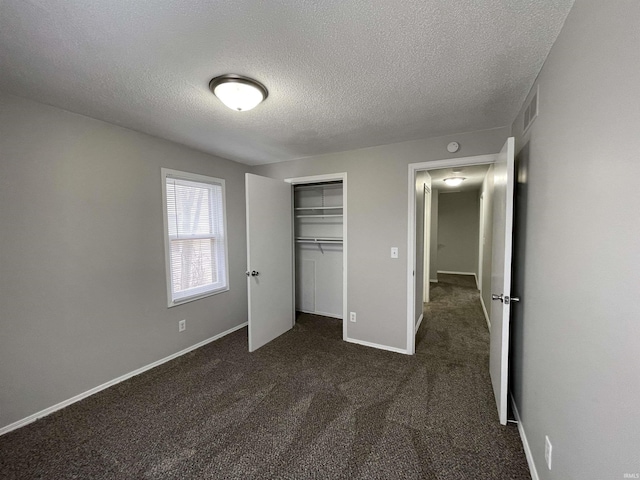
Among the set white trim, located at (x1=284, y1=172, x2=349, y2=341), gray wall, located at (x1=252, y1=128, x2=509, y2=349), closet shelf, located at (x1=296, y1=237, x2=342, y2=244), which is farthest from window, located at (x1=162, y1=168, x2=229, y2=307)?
gray wall, located at (x1=252, y1=128, x2=509, y2=349)

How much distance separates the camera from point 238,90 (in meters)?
1.65

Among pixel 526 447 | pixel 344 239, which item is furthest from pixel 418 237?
pixel 526 447

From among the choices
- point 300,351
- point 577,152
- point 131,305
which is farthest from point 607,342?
point 131,305

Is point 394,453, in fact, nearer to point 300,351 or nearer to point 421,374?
point 421,374

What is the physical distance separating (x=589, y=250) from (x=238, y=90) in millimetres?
1939

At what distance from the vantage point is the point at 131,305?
248 centimetres

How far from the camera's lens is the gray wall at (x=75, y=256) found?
71.7 inches

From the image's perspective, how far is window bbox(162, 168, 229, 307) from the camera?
285 centimetres

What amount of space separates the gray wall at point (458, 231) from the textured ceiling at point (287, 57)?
5867 millimetres

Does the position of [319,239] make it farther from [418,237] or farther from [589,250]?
[589,250]

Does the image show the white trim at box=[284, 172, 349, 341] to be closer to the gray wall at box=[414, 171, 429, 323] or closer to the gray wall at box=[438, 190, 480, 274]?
the gray wall at box=[414, 171, 429, 323]

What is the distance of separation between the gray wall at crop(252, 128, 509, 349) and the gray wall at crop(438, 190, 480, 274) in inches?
216

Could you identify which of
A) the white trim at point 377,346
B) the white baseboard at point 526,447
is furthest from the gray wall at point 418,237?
the white baseboard at point 526,447

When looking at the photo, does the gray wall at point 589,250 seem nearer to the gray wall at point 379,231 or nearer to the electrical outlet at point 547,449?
the electrical outlet at point 547,449
